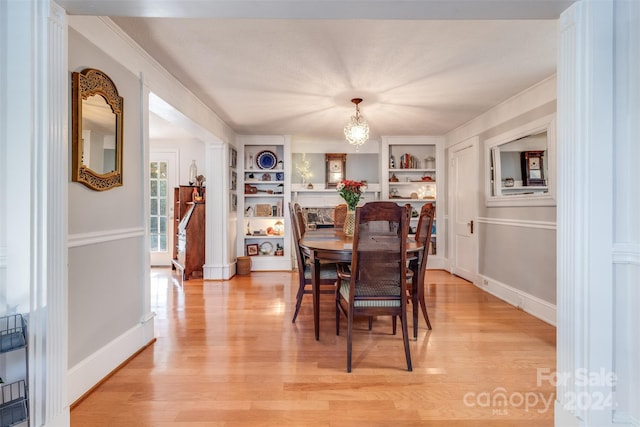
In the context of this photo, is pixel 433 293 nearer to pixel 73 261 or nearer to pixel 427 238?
pixel 427 238

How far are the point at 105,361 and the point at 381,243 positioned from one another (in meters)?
1.98

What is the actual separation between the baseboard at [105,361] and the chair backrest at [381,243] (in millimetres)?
1725

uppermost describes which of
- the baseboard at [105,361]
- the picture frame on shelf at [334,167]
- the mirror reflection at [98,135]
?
the picture frame on shelf at [334,167]

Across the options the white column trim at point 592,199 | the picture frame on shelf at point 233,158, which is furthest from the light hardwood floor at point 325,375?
the picture frame on shelf at point 233,158

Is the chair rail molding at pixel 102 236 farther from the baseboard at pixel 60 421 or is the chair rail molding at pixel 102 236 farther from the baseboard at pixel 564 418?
the baseboard at pixel 564 418

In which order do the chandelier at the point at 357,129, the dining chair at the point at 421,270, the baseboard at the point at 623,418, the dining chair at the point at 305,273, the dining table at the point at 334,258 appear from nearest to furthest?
the baseboard at the point at 623,418 → the dining table at the point at 334,258 → the dining chair at the point at 421,270 → the dining chair at the point at 305,273 → the chandelier at the point at 357,129

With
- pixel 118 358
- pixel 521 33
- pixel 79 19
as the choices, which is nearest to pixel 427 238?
pixel 521 33

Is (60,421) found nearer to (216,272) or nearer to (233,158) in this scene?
(216,272)

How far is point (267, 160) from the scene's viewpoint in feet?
18.9

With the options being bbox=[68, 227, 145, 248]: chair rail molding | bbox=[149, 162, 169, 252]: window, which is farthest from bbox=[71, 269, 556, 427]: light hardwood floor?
bbox=[149, 162, 169, 252]: window

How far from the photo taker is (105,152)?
7.05ft

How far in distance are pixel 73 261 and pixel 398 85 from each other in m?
3.11

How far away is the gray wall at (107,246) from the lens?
1895 mm

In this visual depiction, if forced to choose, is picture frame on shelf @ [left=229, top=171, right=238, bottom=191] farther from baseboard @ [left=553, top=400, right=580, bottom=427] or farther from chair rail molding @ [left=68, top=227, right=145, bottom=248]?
baseboard @ [left=553, top=400, right=580, bottom=427]
